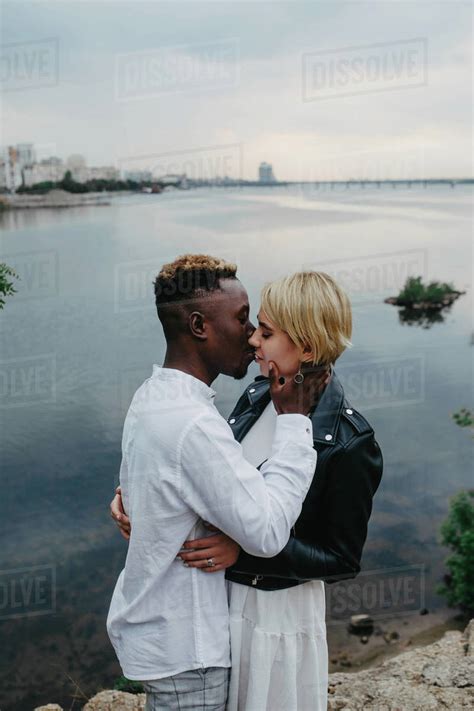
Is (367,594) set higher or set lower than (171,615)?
lower

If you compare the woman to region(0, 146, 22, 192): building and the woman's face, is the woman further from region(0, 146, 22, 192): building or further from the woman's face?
region(0, 146, 22, 192): building

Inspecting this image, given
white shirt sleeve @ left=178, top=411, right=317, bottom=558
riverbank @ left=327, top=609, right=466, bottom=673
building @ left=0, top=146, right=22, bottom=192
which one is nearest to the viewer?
white shirt sleeve @ left=178, top=411, right=317, bottom=558

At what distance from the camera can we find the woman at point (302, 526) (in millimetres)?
2338

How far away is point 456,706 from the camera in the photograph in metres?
4.22

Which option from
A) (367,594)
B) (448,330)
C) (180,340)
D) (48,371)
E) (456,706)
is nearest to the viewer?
(180,340)

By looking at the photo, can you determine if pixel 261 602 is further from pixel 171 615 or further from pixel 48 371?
pixel 48 371

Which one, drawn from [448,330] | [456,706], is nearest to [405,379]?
[448,330]

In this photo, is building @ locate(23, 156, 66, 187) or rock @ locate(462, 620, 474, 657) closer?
rock @ locate(462, 620, 474, 657)

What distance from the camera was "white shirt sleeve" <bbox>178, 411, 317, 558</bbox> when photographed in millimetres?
2031

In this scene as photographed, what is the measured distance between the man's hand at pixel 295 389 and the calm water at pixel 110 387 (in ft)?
27.4

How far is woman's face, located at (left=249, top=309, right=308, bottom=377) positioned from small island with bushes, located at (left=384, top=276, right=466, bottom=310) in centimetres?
3992

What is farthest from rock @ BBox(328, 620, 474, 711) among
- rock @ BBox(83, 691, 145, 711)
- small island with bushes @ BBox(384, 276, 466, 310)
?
small island with bushes @ BBox(384, 276, 466, 310)

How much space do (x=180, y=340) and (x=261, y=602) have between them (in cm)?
86

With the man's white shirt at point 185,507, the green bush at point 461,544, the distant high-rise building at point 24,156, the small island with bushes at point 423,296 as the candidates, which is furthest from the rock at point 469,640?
the small island with bushes at point 423,296
